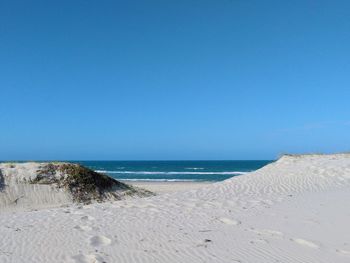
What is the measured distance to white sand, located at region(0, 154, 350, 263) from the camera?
5082 mm

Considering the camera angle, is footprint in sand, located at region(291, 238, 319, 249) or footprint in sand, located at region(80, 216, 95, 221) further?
footprint in sand, located at region(80, 216, 95, 221)

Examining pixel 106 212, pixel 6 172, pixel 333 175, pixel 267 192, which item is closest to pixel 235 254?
pixel 106 212

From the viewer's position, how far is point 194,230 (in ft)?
21.0

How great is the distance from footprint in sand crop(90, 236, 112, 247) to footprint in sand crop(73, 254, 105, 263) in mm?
535

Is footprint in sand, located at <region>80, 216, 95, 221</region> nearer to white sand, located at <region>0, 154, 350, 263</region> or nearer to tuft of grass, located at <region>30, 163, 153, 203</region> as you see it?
white sand, located at <region>0, 154, 350, 263</region>

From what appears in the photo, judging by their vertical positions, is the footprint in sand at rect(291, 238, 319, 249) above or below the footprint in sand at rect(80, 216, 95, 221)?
below

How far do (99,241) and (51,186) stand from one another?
935 centimetres

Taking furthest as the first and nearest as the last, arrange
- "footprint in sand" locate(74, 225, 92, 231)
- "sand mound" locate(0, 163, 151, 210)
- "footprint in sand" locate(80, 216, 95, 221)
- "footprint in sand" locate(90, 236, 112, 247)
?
"sand mound" locate(0, 163, 151, 210)
"footprint in sand" locate(80, 216, 95, 221)
"footprint in sand" locate(74, 225, 92, 231)
"footprint in sand" locate(90, 236, 112, 247)

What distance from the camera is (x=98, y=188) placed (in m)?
15.0

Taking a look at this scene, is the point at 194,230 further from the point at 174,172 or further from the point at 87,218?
the point at 174,172

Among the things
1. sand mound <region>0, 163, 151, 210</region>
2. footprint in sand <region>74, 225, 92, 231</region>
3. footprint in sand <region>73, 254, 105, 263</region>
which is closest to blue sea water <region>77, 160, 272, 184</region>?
sand mound <region>0, 163, 151, 210</region>

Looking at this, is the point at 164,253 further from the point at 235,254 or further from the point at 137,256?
the point at 235,254

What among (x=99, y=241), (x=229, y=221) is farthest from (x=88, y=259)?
(x=229, y=221)

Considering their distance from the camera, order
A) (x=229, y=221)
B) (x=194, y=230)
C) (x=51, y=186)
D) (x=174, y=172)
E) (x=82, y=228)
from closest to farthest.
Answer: (x=194, y=230), (x=82, y=228), (x=229, y=221), (x=51, y=186), (x=174, y=172)
